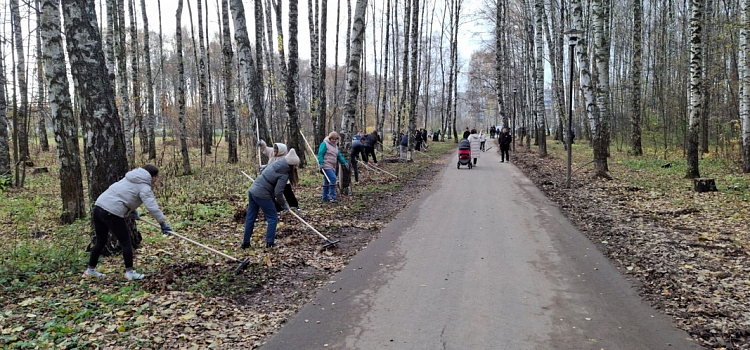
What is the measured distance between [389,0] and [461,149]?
15838 millimetres

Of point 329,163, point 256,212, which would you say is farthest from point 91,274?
point 329,163

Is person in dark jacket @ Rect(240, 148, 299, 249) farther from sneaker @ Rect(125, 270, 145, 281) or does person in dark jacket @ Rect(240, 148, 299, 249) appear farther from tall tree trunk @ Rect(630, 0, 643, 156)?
tall tree trunk @ Rect(630, 0, 643, 156)

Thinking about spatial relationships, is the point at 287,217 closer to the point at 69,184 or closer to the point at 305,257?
the point at 305,257

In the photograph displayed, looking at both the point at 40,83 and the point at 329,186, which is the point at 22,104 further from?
the point at 329,186

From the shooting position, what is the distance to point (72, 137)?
971 centimetres

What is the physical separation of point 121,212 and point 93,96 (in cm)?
192

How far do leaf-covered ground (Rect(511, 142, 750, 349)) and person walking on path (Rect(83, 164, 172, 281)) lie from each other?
620 centimetres

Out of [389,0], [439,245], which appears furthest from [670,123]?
[439,245]

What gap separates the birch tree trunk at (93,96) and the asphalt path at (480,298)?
377 centimetres

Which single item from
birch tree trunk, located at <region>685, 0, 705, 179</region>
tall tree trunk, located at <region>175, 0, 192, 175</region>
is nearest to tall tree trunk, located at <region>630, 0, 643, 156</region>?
birch tree trunk, located at <region>685, 0, 705, 179</region>

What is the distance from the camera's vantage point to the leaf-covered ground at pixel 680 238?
193 inches

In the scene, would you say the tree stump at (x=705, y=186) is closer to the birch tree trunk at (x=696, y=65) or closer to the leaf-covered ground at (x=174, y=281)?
the birch tree trunk at (x=696, y=65)

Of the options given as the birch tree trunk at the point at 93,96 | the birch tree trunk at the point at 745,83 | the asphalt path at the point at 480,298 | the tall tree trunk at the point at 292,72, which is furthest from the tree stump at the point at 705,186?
the birch tree trunk at the point at 93,96

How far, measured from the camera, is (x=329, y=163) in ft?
39.8
